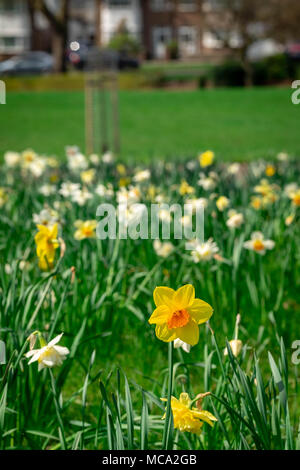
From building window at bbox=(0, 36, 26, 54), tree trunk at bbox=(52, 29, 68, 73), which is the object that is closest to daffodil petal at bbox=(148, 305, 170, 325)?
A: tree trunk at bbox=(52, 29, 68, 73)

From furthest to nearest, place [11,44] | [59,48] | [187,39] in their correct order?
1. [11,44]
2. [187,39]
3. [59,48]

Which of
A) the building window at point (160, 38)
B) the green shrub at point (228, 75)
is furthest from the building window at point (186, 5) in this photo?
the green shrub at point (228, 75)

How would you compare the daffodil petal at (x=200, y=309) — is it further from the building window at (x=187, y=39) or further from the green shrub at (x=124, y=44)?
the building window at (x=187, y=39)

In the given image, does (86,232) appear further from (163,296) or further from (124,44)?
(124,44)

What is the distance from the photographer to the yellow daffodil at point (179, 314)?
3.20 feet

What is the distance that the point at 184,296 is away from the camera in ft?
3.21

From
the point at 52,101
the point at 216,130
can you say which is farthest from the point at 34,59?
the point at 216,130

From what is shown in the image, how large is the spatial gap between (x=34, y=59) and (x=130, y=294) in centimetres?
3007

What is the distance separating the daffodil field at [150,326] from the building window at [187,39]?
4420cm

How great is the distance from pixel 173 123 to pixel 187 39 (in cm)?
3613

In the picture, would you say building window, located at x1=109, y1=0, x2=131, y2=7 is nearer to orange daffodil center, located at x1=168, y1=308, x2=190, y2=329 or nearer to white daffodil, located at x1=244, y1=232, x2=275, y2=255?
white daffodil, located at x1=244, y1=232, x2=275, y2=255

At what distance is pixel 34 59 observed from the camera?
30.3m

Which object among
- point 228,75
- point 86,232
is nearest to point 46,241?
point 86,232

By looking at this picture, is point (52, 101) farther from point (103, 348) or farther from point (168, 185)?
point (103, 348)
